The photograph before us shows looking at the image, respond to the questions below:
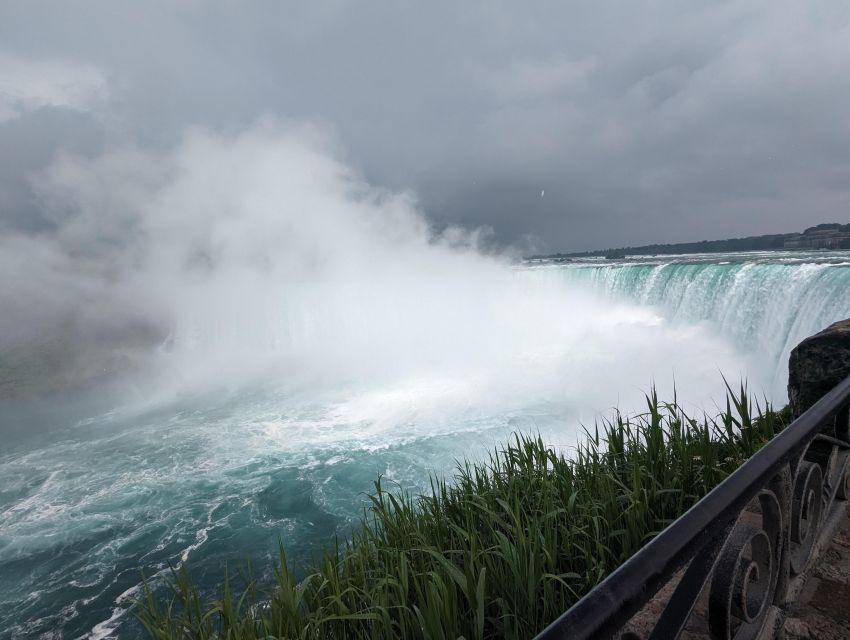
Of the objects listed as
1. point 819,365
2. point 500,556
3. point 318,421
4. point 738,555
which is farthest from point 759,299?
point 738,555

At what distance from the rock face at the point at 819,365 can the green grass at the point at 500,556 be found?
38cm

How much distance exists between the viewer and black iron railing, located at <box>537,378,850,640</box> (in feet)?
2.73

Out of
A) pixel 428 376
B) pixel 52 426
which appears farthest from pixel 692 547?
pixel 52 426

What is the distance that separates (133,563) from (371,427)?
7.54 metres

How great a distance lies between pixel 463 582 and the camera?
2209mm

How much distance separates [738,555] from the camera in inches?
44.0

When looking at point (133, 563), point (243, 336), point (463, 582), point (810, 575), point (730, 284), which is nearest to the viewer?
point (810, 575)

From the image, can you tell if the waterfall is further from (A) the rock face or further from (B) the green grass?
(B) the green grass

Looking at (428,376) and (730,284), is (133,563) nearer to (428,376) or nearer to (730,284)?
(428,376)

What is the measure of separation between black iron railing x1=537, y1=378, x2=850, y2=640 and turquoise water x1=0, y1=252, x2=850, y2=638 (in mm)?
5272

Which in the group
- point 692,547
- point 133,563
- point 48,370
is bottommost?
point 133,563

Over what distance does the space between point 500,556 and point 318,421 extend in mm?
14240

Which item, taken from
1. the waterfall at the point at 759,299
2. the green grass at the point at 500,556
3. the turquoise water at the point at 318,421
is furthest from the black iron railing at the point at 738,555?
the waterfall at the point at 759,299

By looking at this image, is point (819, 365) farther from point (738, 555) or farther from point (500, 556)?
point (738, 555)
